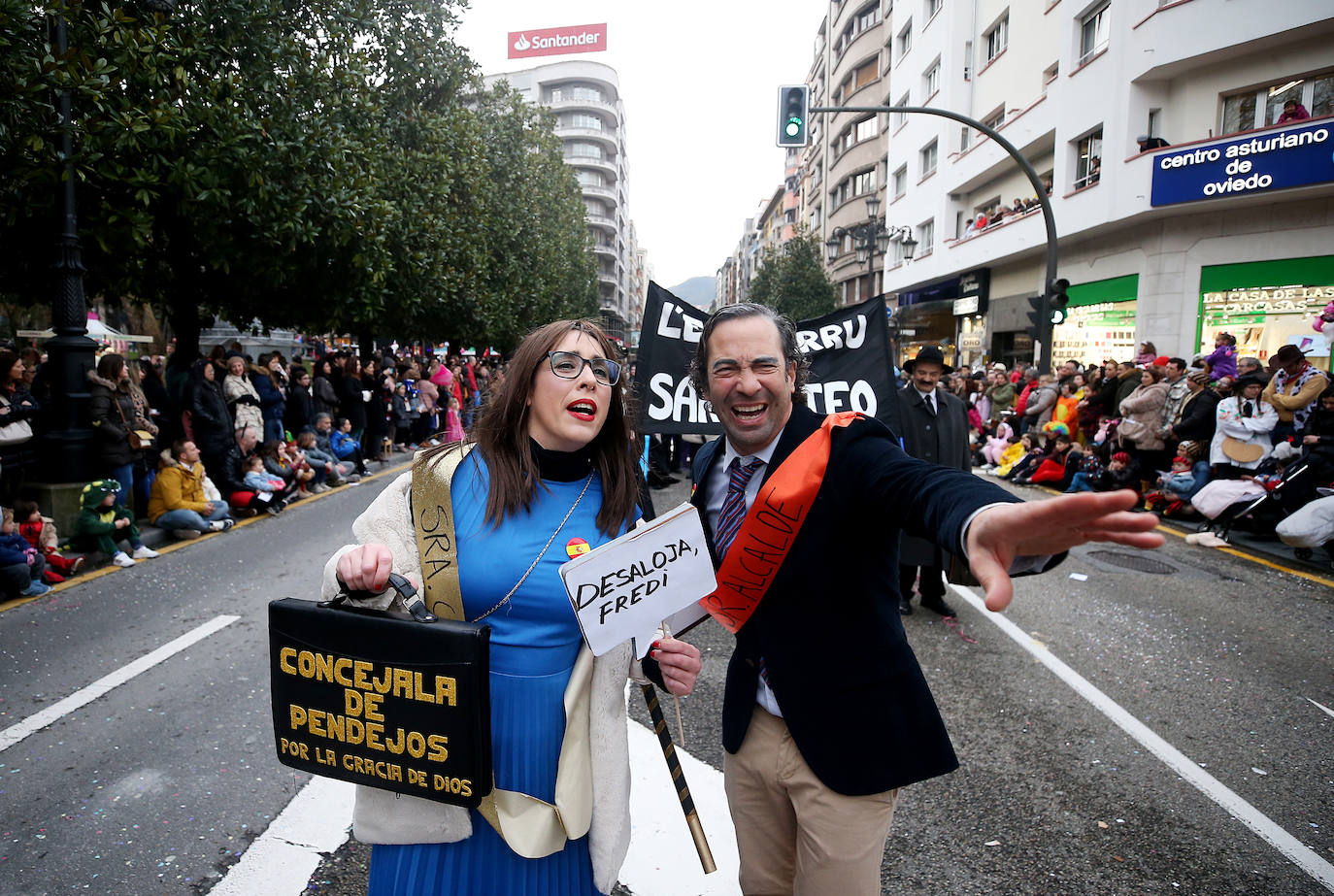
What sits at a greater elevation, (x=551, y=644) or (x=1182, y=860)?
(x=551, y=644)

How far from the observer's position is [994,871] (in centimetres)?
275

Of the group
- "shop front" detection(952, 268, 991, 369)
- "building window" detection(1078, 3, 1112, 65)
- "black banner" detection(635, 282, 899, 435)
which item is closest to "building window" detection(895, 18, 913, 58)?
"shop front" detection(952, 268, 991, 369)

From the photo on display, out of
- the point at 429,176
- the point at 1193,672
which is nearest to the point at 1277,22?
the point at 1193,672

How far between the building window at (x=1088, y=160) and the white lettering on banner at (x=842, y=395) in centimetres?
1657

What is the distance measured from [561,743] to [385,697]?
0.44 metres

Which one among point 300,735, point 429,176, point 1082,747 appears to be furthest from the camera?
point 429,176

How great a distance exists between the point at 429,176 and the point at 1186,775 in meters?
15.9

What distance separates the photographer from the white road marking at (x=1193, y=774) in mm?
2861

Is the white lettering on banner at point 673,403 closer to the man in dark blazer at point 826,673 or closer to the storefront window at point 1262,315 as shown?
the man in dark blazer at point 826,673

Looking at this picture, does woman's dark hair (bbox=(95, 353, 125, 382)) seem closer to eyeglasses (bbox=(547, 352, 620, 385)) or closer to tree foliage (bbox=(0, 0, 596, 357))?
tree foliage (bbox=(0, 0, 596, 357))

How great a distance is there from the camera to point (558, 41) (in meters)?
73.1

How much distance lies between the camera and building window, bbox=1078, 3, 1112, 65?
17.8 m

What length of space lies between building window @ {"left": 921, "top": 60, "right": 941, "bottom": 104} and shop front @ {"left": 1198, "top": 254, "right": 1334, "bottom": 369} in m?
15.7

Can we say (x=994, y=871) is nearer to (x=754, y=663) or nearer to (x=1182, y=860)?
(x=1182, y=860)
